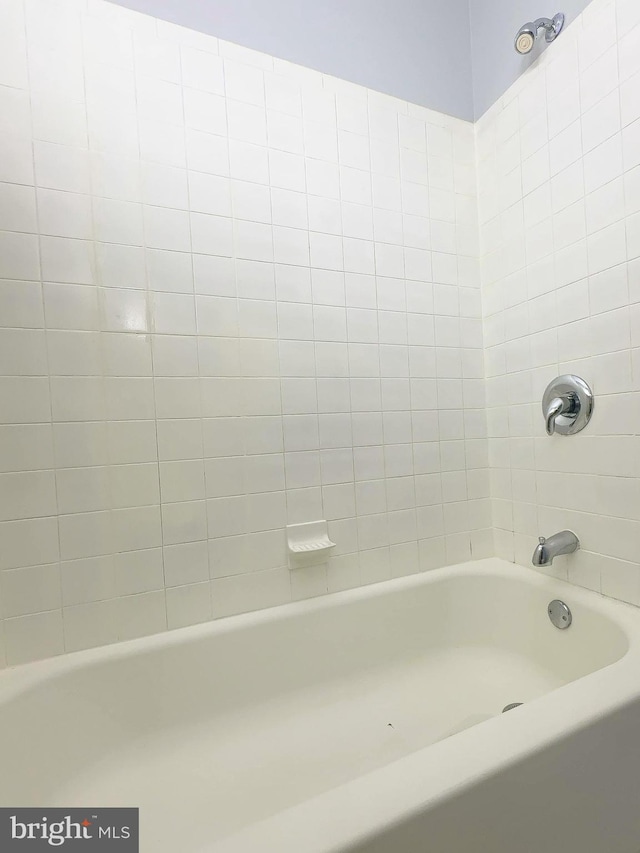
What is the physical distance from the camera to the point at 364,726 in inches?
49.0

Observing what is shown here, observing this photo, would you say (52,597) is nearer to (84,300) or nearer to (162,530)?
(162,530)

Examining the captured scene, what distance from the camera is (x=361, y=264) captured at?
147 centimetres

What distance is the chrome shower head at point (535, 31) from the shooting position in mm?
1317

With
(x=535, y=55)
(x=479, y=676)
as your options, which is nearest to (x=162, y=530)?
(x=479, y=676)

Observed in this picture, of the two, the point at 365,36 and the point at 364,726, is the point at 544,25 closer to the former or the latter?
the point at 365,36

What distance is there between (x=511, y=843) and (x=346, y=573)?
2.57 ft

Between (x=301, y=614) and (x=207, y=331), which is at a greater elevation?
(x=207, y=331)

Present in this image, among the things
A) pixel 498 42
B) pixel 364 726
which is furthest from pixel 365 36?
pixel 364 726

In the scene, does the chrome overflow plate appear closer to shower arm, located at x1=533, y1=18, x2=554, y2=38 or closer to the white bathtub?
the white bathtub

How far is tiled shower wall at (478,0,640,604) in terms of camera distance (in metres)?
1.17

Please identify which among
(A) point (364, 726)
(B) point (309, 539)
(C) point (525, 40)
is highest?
(C) point (525, 40)

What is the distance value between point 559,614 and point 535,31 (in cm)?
183

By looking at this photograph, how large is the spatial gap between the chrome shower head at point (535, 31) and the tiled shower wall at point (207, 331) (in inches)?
13.3

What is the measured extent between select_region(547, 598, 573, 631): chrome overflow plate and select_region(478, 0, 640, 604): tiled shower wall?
0.32 ft
